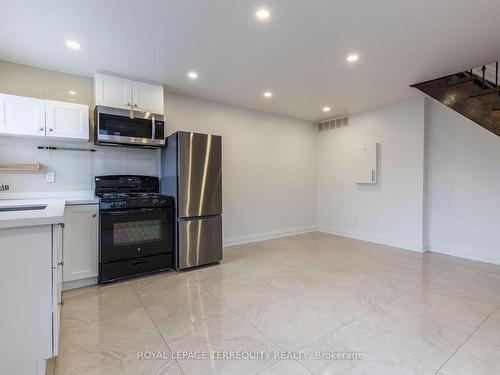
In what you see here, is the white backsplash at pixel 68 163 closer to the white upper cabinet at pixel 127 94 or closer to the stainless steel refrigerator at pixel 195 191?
the stainless steel refrigerator at pixel 195 191

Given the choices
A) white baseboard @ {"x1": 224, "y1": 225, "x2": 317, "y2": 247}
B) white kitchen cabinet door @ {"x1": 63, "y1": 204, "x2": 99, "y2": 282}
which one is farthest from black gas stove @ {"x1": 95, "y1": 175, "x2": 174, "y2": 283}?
white baseboard @ {"x1": 224, "y1": 225, "x2": 317, "y2": 247}

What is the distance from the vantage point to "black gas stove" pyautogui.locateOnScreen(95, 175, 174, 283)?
2977 millimetres

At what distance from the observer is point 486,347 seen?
6.07 ft

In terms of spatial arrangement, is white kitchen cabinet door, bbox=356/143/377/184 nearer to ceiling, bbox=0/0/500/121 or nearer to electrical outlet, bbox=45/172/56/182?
ceiling, bbox=0/0/500/121

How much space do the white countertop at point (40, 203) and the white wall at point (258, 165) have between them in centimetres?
172

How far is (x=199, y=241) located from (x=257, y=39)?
2.55m

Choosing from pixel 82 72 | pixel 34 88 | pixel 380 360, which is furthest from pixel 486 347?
pixel 34 88

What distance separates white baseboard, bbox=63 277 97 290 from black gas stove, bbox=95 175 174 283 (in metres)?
0.14

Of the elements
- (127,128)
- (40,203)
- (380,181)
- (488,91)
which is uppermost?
(488,91)

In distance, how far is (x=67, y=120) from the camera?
3039 mm

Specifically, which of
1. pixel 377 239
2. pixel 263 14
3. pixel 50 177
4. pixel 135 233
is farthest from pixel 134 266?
pixel 377 239

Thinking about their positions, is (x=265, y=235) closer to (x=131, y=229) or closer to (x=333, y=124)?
(x=131, y=229)

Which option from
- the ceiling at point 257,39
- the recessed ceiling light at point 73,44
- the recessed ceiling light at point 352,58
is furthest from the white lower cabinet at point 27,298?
the recessed ceiling light at point 352,58

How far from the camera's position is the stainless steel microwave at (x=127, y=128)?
3.16 meters
